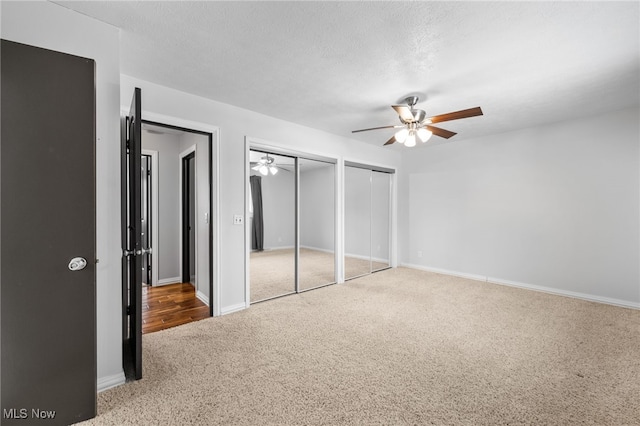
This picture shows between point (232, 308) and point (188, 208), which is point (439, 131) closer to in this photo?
point (232, 308)

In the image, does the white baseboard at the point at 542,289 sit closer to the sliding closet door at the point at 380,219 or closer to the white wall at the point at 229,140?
the sliding closet door at the point at 380,219

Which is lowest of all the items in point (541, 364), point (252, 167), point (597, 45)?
point (541, 364)

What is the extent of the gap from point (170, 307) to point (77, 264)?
218 centimetres

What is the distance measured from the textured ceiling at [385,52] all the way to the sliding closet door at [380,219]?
216 centimetres

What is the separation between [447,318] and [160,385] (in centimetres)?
281

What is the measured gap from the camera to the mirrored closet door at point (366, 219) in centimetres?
488

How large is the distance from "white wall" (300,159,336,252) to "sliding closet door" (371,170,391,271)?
1.11 m

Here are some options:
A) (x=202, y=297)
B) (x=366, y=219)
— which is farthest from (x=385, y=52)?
(x=202, y=297)

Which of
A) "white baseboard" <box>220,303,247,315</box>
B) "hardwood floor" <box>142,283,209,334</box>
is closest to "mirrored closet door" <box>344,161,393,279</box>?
"white baseboard" <box>220,303,247,315</box>

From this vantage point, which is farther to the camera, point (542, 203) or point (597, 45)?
point (542, 203)

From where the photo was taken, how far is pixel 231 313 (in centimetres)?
325

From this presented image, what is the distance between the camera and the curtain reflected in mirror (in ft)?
12.7

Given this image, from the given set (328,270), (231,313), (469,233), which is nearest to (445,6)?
(231,313)

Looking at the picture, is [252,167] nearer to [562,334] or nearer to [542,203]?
[562,334]
